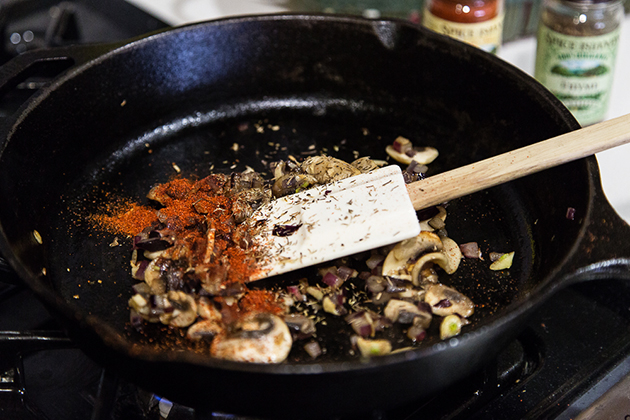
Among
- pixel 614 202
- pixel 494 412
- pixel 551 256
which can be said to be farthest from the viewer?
pixel 614 202

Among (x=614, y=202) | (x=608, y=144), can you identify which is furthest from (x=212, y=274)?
(x=614, y=202)

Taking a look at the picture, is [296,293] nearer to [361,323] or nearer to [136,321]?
[361,323]

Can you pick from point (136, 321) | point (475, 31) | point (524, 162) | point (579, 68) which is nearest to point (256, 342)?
point (136, 321)

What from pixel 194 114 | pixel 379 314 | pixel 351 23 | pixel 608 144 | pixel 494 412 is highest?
pixel 351 23

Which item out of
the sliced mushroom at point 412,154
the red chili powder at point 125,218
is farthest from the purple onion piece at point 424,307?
the red chili powder at point 125,218

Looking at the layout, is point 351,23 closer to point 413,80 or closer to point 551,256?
point 413,80

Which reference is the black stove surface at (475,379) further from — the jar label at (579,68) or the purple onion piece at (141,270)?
the jar label at (579,68)

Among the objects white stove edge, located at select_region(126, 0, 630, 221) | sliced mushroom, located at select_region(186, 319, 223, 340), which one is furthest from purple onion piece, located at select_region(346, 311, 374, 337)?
white stove edge, located at select_region(126, 0, 630, 221)
